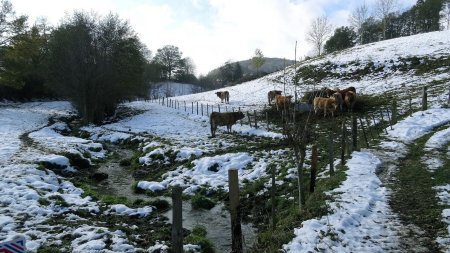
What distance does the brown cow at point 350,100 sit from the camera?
84.0 feet

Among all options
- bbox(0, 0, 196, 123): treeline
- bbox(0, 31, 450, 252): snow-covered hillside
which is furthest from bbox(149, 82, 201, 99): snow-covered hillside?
bbox(0, 31, 450, 252): snow-covered hillside

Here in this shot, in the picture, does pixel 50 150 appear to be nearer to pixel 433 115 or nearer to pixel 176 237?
pixel 176 237

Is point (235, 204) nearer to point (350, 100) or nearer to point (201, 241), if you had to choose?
point (201, 241)

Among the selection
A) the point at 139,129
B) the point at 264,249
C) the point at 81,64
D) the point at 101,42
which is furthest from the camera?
the point at 101,42

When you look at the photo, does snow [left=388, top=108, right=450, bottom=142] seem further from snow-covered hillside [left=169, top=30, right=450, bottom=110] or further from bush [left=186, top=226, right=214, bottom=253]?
bush [left=186, top=226, right=214, bottom=253]

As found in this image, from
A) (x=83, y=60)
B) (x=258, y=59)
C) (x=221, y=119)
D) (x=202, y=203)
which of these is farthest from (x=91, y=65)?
(x=258, y=59)

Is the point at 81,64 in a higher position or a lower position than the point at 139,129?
higher

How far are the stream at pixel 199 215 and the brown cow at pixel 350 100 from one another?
1568cm

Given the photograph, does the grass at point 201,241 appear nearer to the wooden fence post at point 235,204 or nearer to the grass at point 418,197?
the wooden fence post at point 235,204

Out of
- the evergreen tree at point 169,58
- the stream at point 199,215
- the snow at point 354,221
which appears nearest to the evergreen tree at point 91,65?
the stream at point 199,215

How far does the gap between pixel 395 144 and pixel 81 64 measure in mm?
31151

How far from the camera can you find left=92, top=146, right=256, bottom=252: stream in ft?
31.3

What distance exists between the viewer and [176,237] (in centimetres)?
645

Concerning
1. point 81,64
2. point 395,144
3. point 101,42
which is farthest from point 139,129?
point 395,144
